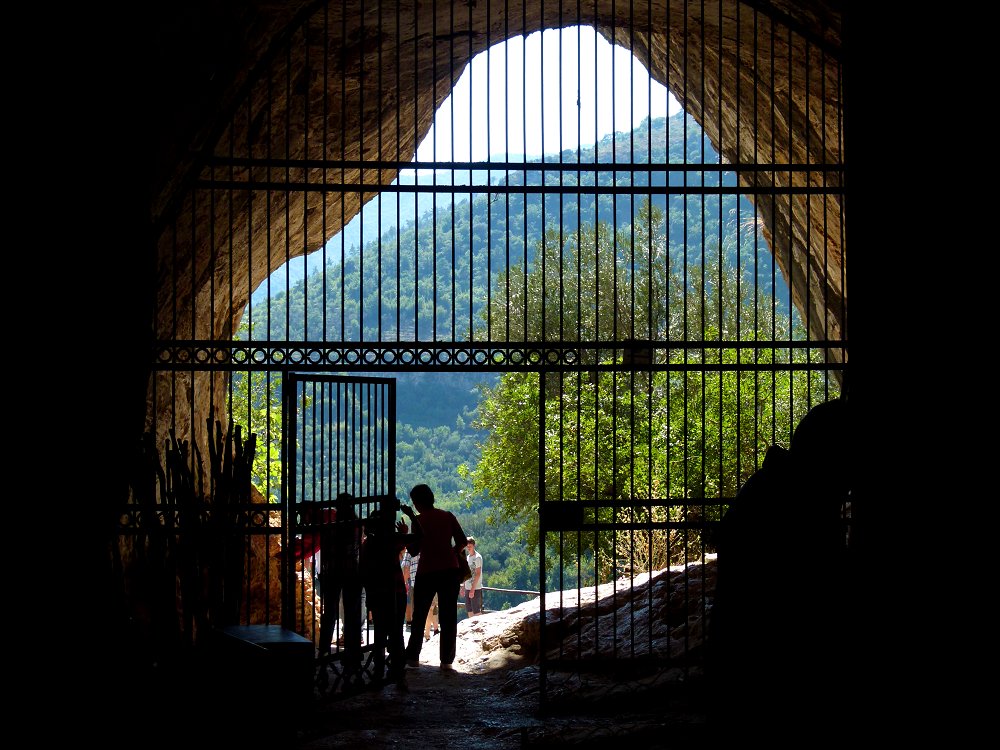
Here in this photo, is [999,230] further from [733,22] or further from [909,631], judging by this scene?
[733,22]

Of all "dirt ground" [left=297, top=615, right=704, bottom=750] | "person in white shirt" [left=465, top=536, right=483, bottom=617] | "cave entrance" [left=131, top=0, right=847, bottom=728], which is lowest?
"person in white shirt" [left=465, top=536, right=483, bottom=617]

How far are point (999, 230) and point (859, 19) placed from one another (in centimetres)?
105

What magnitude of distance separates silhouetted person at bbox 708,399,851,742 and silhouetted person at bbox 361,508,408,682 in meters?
3.31

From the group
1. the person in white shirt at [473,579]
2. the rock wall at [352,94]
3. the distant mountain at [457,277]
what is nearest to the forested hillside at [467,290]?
the distant mountain at [457,277]

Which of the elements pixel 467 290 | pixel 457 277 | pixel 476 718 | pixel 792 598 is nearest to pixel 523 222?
pixel 476 718

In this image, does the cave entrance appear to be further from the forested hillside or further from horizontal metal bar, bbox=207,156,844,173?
the forested hillside

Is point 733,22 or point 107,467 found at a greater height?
point 733,22

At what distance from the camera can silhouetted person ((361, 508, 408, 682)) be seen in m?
7.61

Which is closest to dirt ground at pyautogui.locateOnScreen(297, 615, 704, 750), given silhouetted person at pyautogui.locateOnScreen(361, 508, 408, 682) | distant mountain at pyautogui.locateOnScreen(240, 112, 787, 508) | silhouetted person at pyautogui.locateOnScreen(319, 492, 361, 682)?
silhouetted person at pyautogui.locateOnScreen(361, 508, 408, 682)

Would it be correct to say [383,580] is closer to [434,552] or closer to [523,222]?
[434,552]

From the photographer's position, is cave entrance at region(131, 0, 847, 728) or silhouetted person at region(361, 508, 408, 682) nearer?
cave entrance at region(131, 0, 847, 728)

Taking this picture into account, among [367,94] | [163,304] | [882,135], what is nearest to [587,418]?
[367,94]

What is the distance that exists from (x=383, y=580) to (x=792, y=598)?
3695 mm

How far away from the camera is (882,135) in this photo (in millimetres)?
4078
